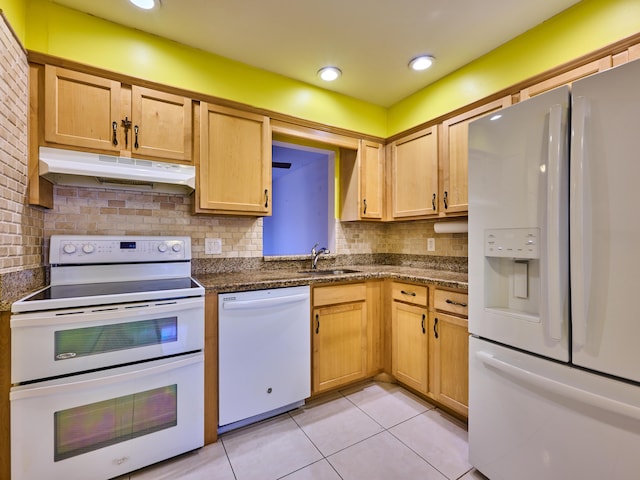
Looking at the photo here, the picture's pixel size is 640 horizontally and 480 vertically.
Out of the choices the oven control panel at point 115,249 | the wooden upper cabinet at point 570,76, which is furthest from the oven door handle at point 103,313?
the wooden upper cabinet at point 570,76

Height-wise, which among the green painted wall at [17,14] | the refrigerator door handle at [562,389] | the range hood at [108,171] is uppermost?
the green painted wall at [17,14]

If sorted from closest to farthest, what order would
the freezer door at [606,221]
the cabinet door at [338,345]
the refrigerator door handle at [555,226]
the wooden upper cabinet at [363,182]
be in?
the freezer door at [606,221]
the refrigerator door handle at [555,226]
the cabinet door at [338,345]
the wooden upper cabinet at [363,182]

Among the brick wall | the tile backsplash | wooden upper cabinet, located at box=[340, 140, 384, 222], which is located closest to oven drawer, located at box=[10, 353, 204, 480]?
the brick wall

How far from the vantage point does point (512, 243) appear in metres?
1.24

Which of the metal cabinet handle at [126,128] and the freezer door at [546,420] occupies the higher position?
the metal cabinet handle at [126,128]

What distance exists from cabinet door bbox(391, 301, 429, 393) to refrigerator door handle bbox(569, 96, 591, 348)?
40.1 inches

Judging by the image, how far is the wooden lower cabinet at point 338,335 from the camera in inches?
80.4

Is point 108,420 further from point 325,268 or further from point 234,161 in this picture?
point 325,268

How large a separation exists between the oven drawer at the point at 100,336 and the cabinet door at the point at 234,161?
2.50ft

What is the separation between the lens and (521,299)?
50.4 inches

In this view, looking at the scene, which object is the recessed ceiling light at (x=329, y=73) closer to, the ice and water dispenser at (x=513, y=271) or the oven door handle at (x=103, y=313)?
the ice and water dispenser at (x=513, y=271)

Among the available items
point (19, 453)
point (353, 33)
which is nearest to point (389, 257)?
point (353, 33)

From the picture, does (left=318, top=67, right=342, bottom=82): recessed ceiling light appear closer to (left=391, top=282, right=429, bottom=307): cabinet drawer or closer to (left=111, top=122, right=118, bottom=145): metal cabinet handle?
(left=111, top=122, right=118, bottom=145): metal cabinet handle

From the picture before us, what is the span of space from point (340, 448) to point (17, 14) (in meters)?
2.87
